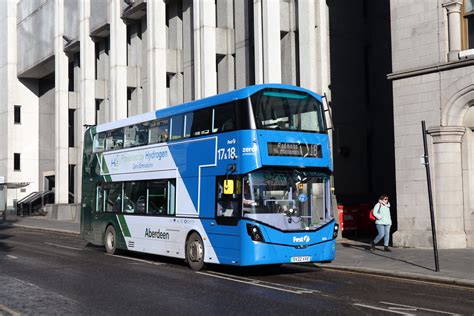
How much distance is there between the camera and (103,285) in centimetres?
1249

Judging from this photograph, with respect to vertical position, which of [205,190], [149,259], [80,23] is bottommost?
[149,259]

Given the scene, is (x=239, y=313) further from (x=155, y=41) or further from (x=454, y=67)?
(x=155, y=41)

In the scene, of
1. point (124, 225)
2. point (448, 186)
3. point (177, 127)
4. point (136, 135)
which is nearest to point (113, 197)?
point (124, 225)

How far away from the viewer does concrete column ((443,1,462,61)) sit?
1823 cm

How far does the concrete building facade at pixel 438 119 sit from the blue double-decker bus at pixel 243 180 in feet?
17.5

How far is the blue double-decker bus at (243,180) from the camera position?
44.3 feet

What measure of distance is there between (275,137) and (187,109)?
2972mm

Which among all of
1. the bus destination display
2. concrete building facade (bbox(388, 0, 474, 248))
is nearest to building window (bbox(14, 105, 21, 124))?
concrete building facade (bbox(388, 0, 474, 248))

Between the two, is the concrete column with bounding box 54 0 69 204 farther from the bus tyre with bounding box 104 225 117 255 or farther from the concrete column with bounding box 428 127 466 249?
the concrete column with bounding box 428 127 466 249

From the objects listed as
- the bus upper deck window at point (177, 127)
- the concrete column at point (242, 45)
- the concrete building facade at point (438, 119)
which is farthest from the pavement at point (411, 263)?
the concrete column at point (242, 45)

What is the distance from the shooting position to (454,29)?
1827cm

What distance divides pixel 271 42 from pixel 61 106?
2512 centimetres

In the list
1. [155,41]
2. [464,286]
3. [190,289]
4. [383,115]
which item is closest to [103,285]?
[190,289]

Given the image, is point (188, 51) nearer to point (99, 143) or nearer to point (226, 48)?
point (226, 48)
